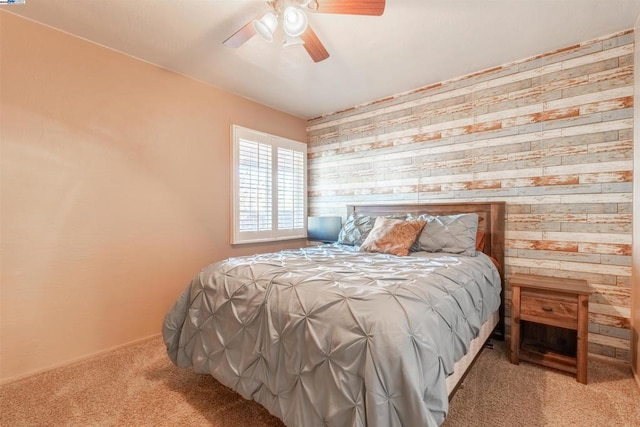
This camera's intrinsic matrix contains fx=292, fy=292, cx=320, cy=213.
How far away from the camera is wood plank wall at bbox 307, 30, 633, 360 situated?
2.27 metres

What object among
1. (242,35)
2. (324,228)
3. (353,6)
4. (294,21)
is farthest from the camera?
(324,228)

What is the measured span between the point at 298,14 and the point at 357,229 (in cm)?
204

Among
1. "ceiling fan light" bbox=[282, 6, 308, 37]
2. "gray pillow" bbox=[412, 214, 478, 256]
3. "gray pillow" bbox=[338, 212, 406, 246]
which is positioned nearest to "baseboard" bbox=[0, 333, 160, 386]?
"gray pillow" bbox=[338, 212, 406, 246]

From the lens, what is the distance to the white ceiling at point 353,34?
2014 mm

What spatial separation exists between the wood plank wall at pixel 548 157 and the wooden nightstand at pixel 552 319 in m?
0.26

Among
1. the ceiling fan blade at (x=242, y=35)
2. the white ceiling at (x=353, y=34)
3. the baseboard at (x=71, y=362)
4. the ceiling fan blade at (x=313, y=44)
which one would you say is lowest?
the baseboard at (x=71, y=362)

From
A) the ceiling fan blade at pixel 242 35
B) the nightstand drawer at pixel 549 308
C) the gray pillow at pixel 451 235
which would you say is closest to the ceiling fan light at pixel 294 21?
the ceiling fan blade at pixel 242 35

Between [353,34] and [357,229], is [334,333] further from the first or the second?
[353,34]

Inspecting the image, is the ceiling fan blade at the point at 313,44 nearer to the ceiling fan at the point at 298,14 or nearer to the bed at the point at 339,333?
the ceiling fan at the point at 298,14

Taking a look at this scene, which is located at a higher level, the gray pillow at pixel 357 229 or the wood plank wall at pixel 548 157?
the wood plank wall at pixel 548 157

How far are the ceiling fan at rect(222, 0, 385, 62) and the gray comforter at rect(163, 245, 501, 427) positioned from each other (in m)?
1.49

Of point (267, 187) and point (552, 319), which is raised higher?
point (267, 187)

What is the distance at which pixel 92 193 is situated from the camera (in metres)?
2.41

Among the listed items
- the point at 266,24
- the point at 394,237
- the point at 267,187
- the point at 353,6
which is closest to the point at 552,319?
the point at 394,237
